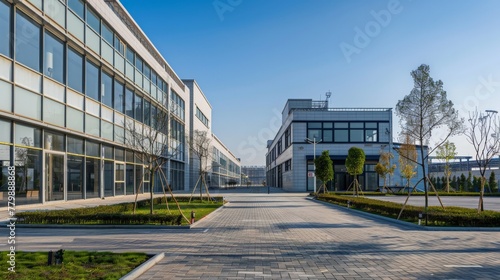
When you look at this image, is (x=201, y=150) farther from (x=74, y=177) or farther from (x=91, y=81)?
(x=74, y=177)

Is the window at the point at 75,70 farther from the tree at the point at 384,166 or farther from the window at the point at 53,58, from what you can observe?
the tree at the point at 384,166

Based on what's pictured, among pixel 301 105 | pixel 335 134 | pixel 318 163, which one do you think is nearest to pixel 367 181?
pixel 335 134

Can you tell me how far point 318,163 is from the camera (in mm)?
35375

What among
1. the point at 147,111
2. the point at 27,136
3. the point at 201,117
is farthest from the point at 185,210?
the point at 201,117

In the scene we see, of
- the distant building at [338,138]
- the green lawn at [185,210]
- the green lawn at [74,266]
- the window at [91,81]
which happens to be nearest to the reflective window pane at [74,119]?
the window at [91,81]

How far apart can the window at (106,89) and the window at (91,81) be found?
839 mm

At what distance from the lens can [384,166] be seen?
160 feet

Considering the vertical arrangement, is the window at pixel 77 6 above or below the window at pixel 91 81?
above

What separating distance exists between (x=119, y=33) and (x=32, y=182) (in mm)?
14165

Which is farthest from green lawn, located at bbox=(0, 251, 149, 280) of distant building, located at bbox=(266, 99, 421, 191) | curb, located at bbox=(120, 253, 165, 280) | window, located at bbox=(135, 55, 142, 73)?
distant building, located at bbox=(266, 99, 421, 191)

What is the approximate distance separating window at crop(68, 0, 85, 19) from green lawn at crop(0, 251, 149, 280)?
57.2 feet

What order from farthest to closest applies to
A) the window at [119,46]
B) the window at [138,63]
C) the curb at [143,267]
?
the window at [138,63], the window at [119,46], the curb at [143,267]

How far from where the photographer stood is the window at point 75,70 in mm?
22172

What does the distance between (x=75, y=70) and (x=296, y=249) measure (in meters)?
18.5
